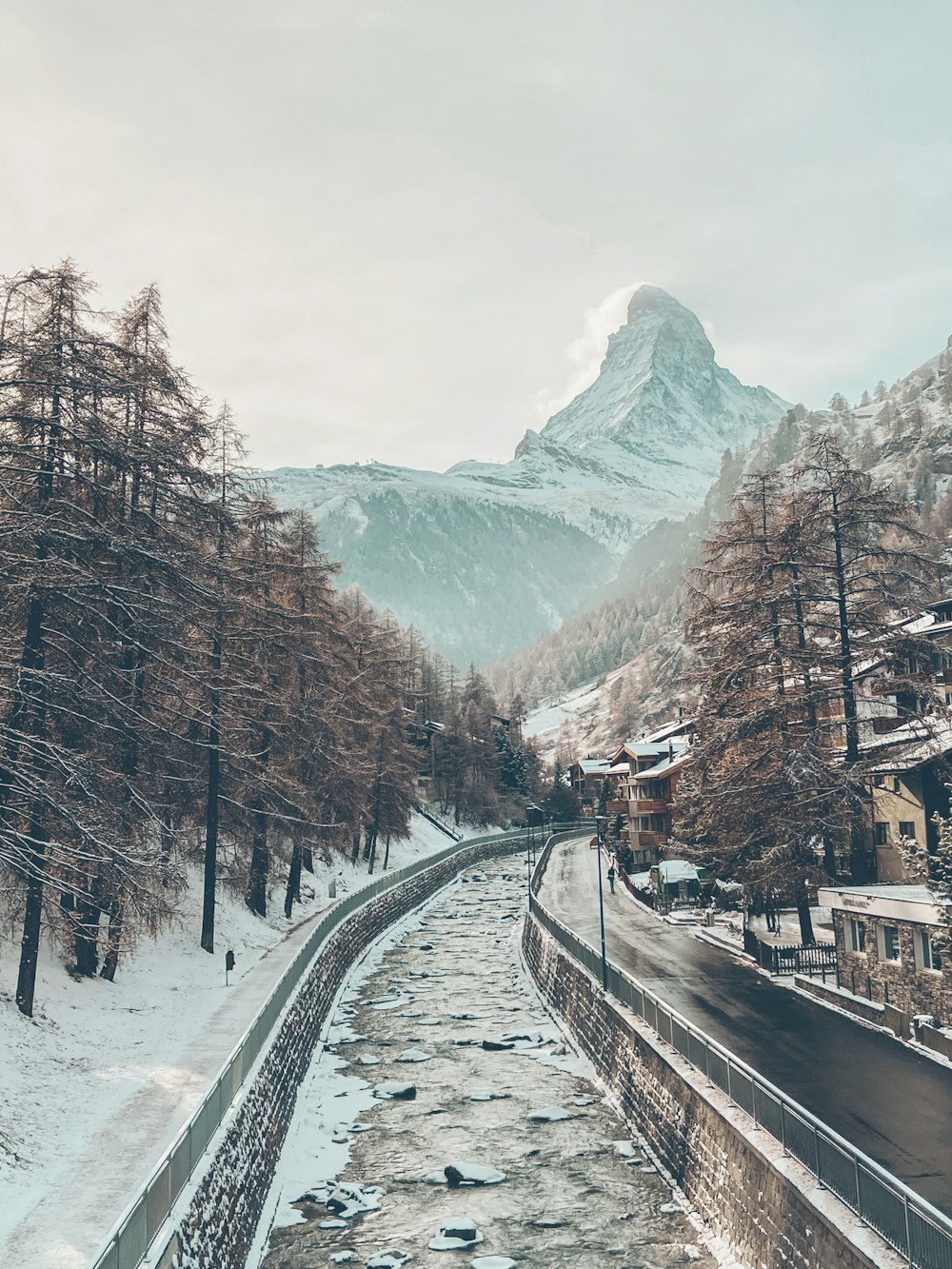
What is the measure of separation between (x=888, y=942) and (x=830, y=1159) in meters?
14.3

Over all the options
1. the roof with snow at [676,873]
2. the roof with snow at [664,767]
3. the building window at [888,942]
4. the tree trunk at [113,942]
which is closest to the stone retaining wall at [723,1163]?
the building window at [888,942]

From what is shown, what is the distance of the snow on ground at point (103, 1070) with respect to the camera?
13289 millimetres

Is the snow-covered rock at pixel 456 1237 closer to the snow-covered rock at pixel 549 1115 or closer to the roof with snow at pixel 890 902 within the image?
the snow-covered rock at pixel 549 1115

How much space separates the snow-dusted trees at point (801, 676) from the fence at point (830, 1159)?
31.5ft

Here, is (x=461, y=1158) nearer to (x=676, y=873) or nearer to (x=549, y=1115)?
(x=549, y=1115)

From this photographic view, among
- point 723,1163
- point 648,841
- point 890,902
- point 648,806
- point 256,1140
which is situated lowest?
point 256,1140

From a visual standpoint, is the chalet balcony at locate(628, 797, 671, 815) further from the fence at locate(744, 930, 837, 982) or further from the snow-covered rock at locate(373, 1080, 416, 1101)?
the snow-covered rock at locate(373, 1080, 416, 1101)

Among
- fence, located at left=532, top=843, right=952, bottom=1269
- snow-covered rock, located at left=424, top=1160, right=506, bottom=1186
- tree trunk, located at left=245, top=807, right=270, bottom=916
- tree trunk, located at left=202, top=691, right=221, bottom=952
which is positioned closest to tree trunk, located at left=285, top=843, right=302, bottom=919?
tree trunk, located at left=245, top=807, right=270, bottom=916

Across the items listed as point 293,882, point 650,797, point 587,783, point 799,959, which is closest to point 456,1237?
point 799,959

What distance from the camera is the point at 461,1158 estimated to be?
2244 centimetres

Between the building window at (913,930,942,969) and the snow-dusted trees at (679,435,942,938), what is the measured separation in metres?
4.49

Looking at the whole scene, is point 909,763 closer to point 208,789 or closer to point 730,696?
point 730,696

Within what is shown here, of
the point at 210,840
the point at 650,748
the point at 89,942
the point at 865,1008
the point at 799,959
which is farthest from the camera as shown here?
the point at 650,748

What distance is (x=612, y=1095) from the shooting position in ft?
86.8
